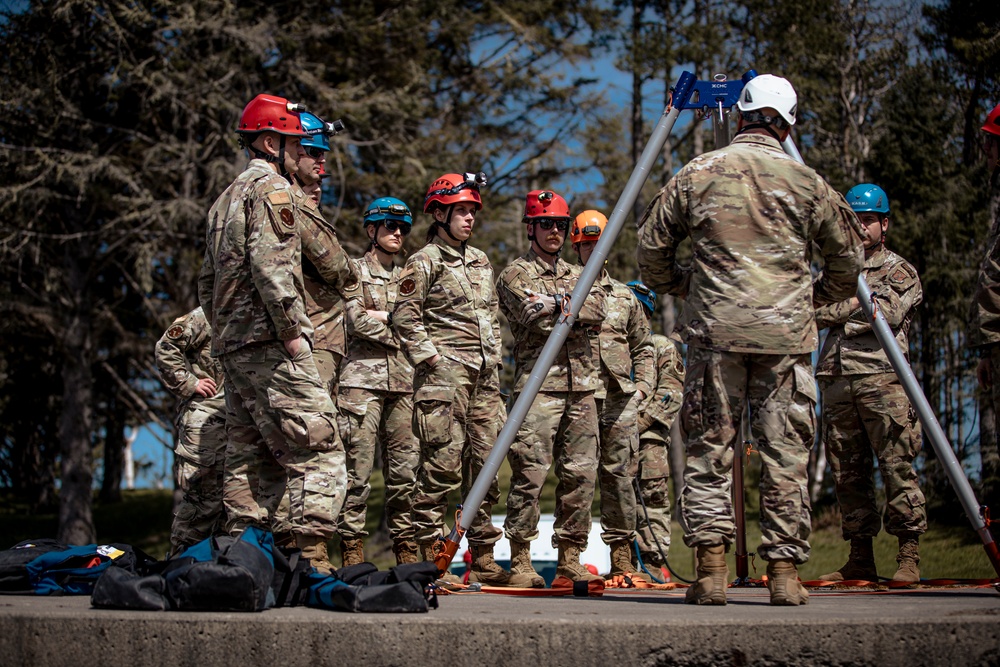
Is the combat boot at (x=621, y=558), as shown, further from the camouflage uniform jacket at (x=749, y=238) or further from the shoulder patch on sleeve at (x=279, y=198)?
the shoulder patch on sleeve at (x=279, y=198)

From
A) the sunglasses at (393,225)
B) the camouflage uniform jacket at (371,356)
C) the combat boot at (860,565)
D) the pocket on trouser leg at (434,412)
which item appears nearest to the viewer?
the combat boot at (860,565)

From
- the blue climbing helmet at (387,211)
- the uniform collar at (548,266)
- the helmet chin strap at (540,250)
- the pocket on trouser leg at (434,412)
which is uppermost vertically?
the blue climbing helmet at (387,211)

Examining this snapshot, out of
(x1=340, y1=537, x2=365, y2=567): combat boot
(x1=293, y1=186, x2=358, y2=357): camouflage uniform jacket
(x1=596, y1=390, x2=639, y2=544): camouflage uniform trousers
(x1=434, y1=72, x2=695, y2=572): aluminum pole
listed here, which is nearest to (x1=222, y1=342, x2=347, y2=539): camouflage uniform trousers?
(x1=293, y1=186, x2=358, y2=357): camouflage uniform jacket

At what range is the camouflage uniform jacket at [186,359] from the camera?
9.52 m

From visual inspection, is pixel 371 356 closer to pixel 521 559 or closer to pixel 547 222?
pixel 547 222

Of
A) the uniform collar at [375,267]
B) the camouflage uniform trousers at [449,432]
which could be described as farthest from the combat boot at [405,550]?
the uniform collar at [375,267]

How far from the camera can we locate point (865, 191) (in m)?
8.89

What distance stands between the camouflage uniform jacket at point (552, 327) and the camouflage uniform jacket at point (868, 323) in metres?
1.80

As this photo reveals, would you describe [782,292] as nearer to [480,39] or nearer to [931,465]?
[931,465]

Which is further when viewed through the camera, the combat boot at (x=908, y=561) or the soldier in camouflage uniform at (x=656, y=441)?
the soldier in camouflage uniform at (x=656, y=441)

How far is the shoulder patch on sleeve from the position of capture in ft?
20.6

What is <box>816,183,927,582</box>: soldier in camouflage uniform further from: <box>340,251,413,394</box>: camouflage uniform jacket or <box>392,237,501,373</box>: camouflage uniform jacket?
<box>340,251,413,394</box>: camouflage uniform jacket

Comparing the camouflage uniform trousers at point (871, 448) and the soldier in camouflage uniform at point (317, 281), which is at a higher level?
the soldier in camouflage uniform at point (317, 281)

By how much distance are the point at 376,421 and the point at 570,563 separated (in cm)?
224
